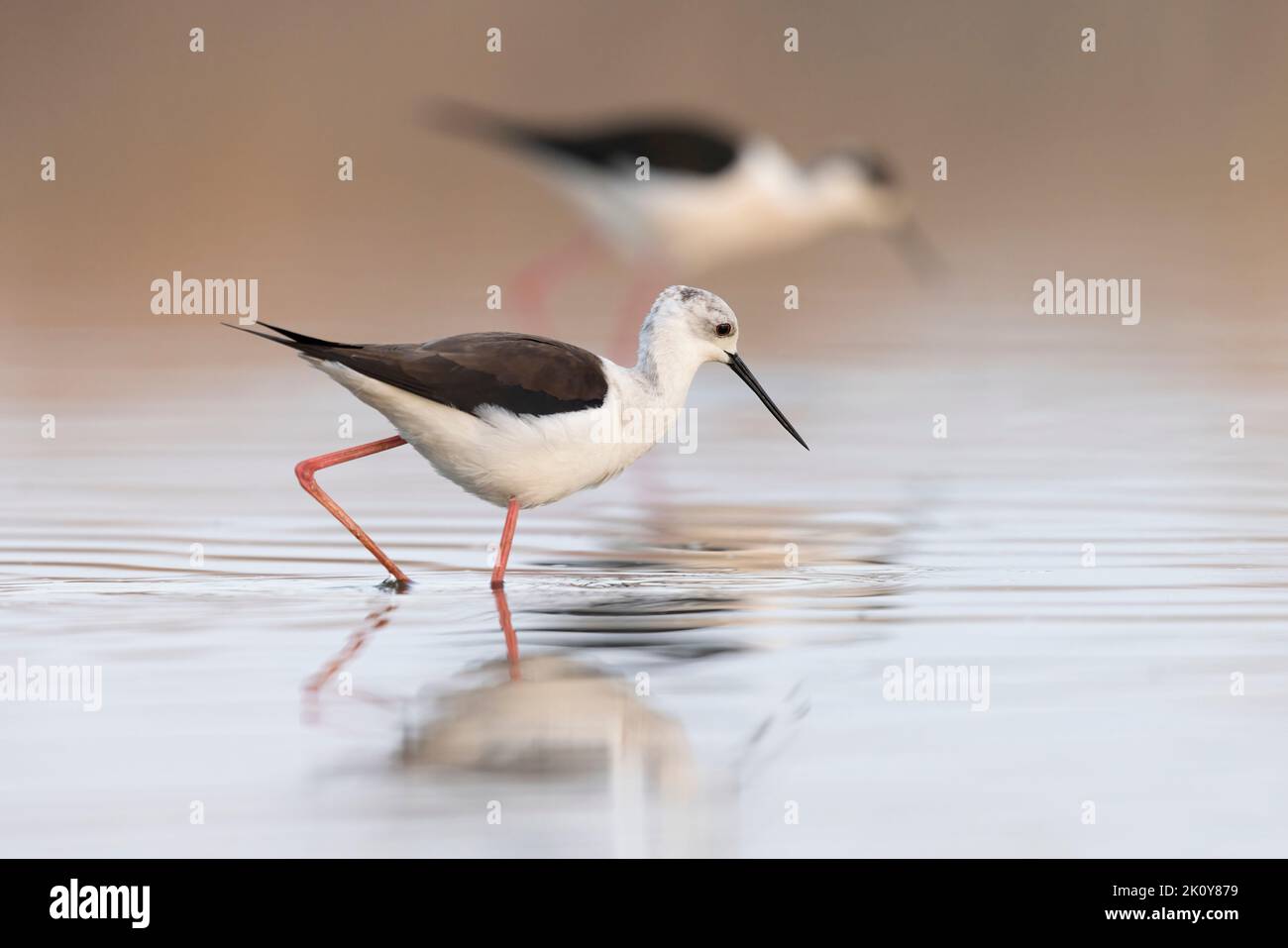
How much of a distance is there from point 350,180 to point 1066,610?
1398 cm

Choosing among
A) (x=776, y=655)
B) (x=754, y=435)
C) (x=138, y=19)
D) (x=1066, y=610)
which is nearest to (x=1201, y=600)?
(x=1066, y=610)

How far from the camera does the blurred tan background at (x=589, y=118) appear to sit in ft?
55.5

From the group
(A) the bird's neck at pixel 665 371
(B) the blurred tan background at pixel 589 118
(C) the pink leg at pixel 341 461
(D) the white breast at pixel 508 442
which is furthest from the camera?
(B) the blurred tan background at pixel 589 118

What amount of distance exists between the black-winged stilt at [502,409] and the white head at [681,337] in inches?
6.2

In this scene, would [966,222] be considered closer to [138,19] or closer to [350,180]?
[350,180]

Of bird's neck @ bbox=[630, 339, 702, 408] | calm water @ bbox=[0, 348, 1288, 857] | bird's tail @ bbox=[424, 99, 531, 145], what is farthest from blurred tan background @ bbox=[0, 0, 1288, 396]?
bird's neck @ bbox=[630, 339, 702, 408]

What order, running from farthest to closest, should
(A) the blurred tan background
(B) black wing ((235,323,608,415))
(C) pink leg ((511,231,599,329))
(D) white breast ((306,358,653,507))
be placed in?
(A) the blurred tan background → (C) pink leg ((511,231,599,329)) → (D) white breast ((306,358,653,507)) → (B) black wing ((235,323,608,415))

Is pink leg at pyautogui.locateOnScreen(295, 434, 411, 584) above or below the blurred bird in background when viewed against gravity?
below

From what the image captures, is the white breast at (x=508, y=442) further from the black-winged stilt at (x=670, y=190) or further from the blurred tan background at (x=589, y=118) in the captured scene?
the blurred tan background at (x=589, y=118)

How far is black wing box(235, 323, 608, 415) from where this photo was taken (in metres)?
7.35

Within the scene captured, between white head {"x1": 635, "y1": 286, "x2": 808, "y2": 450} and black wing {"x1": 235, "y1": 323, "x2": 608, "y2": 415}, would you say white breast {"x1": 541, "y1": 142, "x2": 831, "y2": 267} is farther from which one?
black wing {"x1": 235, "y1": 323, "x2": 608, "y2": 415}

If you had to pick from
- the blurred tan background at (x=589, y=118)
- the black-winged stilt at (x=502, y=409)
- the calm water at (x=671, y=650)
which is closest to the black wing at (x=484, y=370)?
the black-winged stilt at (x=502, y=409)

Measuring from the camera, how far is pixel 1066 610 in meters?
7.07

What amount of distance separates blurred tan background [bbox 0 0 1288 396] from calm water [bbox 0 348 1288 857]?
5390mm
